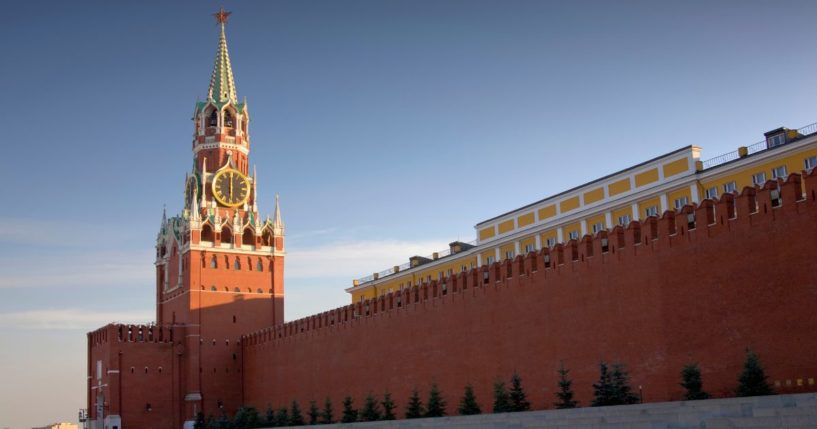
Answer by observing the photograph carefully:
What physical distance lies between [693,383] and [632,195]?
12.0 m

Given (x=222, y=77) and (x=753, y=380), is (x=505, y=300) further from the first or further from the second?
(x=222, y=77)

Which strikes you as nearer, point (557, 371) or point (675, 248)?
point (675, 248)

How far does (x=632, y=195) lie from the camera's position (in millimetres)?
33312

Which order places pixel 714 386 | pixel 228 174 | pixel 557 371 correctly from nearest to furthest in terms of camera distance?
pixel 714 386, pixel 557 371, pixel 228 174

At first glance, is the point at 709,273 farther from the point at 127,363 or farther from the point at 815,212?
the point at 127,363

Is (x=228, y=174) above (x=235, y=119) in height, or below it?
below

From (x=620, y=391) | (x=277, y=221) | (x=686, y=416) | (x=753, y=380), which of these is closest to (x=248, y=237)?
(x=277, y=221)

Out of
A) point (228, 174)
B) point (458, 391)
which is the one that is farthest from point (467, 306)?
point (228, 174)

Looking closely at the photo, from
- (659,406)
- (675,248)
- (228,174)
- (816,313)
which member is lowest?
(659,406)

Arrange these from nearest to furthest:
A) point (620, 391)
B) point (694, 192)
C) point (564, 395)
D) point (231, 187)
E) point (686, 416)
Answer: point (686, 416) → point (620, 391) → point (564, 395) → point (694, 192) → point (231, 187)

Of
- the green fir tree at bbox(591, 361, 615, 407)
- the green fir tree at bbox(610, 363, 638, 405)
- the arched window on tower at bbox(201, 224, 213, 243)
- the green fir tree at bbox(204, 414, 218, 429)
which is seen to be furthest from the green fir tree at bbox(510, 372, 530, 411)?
the arched window on tower at bbox(201, 224, 213, 243)

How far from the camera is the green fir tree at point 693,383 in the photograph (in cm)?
2225

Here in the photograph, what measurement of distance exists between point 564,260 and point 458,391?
654cm

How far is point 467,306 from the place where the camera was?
33.3 metres
